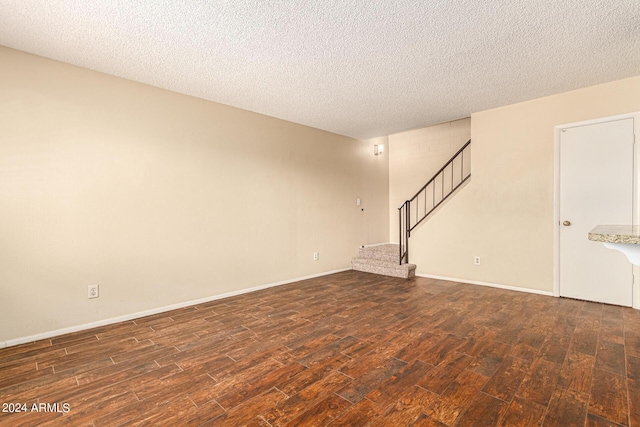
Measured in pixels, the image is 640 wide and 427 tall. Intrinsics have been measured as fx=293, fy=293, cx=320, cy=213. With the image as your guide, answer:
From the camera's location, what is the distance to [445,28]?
2416mm

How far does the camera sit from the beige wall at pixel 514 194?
3.78 m

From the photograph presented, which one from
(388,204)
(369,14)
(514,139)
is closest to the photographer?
(369,14)

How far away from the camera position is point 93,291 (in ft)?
10.1

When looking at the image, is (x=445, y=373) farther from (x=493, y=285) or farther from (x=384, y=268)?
(x=384, y=268)

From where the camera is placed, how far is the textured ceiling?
2176 mm

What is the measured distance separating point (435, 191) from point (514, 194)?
1.89 metres

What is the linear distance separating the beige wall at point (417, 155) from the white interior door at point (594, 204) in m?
2.03

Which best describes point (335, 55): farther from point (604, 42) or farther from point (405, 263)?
point (405, 263)

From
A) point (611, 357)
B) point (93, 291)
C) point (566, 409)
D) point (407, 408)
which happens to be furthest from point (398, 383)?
point (93, 291)

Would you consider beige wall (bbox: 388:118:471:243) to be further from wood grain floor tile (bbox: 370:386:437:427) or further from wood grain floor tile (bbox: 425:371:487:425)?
wood grain floor tile (bbox: 370:386:437:427)

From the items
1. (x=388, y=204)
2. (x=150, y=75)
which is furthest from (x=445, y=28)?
(x=388, y=204)

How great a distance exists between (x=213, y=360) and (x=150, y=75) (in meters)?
2.98

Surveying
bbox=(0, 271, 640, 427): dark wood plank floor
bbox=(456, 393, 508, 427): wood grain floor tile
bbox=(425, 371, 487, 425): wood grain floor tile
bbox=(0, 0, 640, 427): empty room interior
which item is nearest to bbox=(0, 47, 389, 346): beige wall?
bbox=(0, 0, 640, 427): empty room interior

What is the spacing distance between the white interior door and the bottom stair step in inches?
81.3
